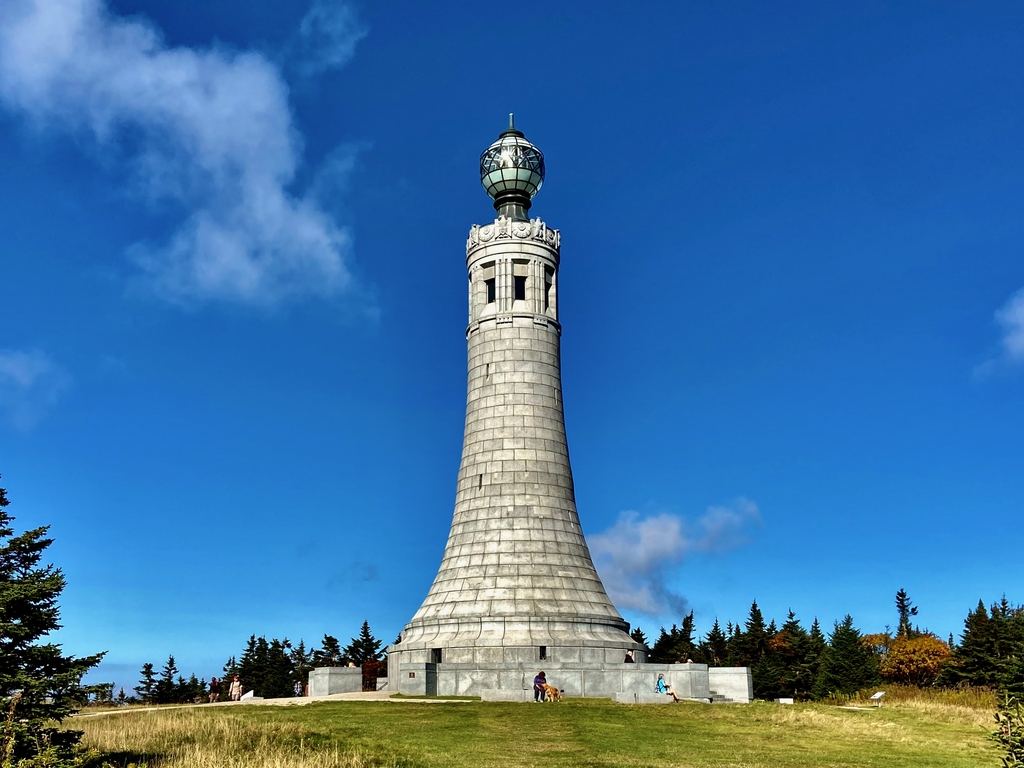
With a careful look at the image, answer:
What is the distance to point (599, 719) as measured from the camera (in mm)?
26156

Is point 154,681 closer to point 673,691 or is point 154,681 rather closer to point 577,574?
point 577,574

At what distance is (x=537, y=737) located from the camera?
72.8 feet

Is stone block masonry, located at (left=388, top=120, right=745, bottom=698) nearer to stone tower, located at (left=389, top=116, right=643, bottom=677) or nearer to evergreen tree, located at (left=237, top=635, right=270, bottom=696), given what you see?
stone tower, located at (left=389, top=116, right=643, bottom=677)

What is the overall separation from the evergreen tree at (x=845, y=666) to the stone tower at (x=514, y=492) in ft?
84.1

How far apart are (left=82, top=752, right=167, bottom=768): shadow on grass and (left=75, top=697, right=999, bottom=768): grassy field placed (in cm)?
6

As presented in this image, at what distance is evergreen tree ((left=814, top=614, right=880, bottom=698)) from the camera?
202 feet

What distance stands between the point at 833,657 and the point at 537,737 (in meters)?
46.9

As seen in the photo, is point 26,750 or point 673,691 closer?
point 26,750

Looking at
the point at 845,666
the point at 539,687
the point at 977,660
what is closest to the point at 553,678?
the point at 539,687

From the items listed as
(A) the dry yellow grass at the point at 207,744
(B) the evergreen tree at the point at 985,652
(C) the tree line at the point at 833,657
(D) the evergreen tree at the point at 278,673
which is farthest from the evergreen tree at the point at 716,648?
(A) the dry yellow grass at the point at 207,744

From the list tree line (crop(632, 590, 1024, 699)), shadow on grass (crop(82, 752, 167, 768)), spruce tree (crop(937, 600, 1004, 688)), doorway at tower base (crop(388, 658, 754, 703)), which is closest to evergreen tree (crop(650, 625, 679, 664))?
tree line (crop(632, 590, 1024, 699))

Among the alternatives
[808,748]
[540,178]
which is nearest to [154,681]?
[540,178]

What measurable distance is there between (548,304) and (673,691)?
21098mm

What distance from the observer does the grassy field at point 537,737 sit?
59.6 feet
